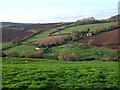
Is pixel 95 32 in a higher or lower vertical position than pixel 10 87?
higher

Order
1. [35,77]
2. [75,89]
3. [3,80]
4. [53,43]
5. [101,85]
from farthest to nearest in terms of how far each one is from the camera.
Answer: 1. [53,43]
2. [35,77]
3. [3,80]
4. [101,85]
5. [75,89]

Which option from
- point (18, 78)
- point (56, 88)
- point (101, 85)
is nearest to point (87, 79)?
point (101, 85)

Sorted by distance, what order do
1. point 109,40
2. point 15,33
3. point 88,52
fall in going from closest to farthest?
point 88,52, point 109,40, point 15,33

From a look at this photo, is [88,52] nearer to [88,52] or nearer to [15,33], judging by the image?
[88,52]

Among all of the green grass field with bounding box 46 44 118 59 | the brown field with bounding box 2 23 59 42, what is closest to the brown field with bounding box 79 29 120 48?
the green grass field with bounding box 46 44 118 59

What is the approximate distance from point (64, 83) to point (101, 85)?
7.72ft

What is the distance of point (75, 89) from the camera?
8.55 metres

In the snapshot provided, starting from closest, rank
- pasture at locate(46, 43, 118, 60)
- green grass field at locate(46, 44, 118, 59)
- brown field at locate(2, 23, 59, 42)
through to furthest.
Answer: pasture at locate(46, 43, 118, 60), green grass field at locate(46, 44, 118, 59), brown field at locate(2, 23, 59, 42)

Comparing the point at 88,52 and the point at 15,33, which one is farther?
the point at 15,33

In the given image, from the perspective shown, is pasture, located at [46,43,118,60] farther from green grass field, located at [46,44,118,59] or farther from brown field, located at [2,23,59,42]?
brown field, located at [2,23,59,42]

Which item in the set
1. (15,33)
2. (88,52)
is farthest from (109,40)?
(15,33)

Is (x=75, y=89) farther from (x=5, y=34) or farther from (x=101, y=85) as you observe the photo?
(x=5, y=34)

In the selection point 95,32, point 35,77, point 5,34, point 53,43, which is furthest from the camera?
point 5,34

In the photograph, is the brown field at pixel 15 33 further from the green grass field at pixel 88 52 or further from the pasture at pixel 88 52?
the green grass field at pixel 88 52
